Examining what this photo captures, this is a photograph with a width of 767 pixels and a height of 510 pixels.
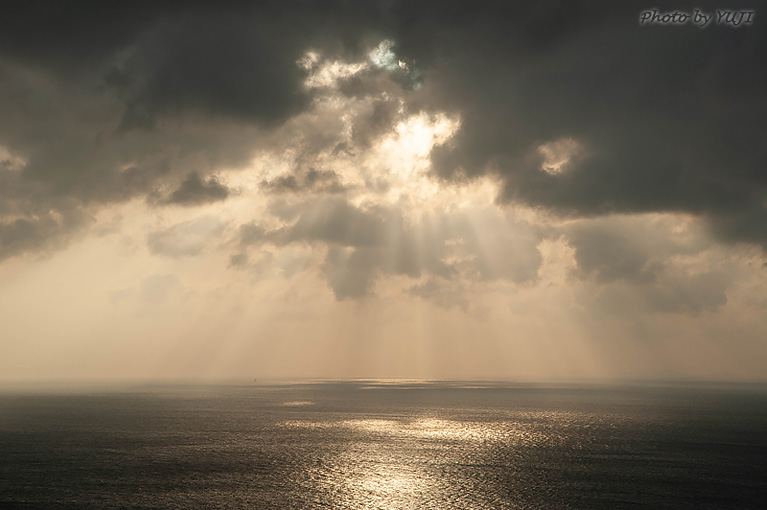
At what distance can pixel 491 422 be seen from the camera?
153750 millimetres

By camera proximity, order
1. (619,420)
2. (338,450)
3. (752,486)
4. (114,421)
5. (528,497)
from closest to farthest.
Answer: (528,497) < (752,486) < (338,450) < (114,421) < (619,420)

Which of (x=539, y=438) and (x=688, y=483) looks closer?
(x=688, y=483)

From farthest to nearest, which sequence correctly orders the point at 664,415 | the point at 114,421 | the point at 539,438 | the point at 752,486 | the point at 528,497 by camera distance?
the point at 664,415 < the point at 114,421 < the point at 539,438 < the point at 752,486 < the point at 528,497

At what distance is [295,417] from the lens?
165625 millimetres

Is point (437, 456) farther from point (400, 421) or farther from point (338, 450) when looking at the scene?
point (400, 421)

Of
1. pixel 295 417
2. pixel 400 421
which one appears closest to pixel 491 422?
pixel 400 421

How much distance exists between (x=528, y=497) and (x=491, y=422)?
9250 centimetres

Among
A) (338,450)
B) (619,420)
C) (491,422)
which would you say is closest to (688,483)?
(338,450)

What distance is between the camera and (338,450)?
98500 mm

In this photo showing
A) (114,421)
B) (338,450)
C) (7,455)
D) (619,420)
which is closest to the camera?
(7,455)

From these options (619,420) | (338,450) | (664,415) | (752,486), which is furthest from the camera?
(664,415)

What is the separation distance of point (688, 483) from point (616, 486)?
11510 mm

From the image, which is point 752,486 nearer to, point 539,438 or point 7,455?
point 539,438

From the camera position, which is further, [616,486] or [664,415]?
[664,415]
